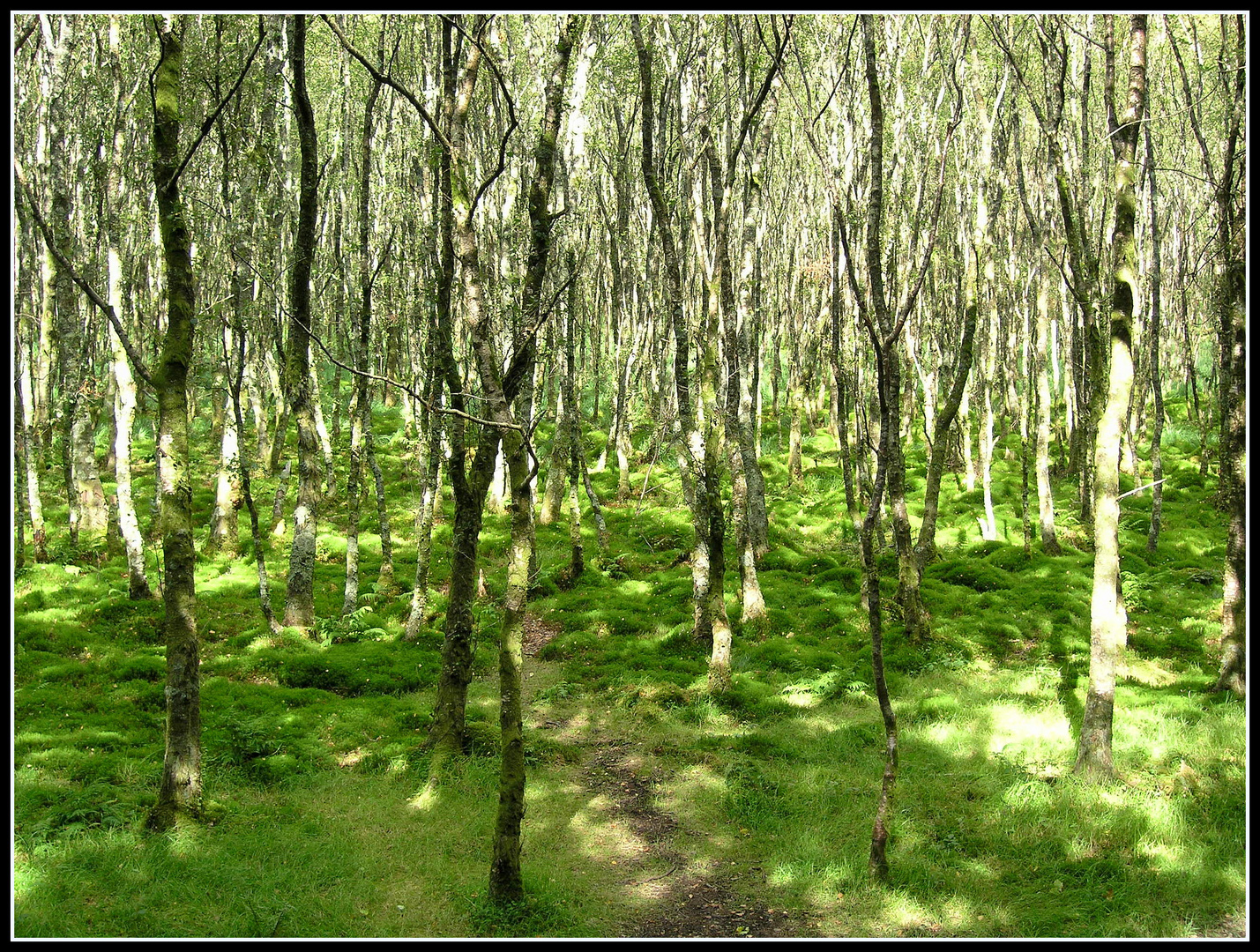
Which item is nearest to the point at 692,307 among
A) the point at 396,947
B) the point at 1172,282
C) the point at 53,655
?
the point at 53,655

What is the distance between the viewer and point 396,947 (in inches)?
242

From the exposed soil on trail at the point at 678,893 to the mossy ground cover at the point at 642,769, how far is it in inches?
1.8

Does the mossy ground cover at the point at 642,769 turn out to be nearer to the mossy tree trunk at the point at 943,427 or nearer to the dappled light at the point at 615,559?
the dappled light at the point at 615,559

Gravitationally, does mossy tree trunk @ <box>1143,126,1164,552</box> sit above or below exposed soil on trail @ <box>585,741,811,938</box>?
above

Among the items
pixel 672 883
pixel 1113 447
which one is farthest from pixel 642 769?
pixel 1113 447

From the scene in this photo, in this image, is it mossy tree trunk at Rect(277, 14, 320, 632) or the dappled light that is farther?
mossy tree trunk at Rect(277, 14, 320, 632)

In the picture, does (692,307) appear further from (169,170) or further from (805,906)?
(805,906)

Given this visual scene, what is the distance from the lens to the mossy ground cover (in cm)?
671

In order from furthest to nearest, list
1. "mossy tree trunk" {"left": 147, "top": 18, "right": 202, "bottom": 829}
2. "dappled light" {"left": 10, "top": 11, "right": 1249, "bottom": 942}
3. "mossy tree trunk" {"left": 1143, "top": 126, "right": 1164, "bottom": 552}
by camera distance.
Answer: "mossy tree trunk" {"left": 1143, "top": 126, "right": 1164, "bottom": 552}, "mossy tree trunk" {"left": 147, "top": 18, "right": 202, "bottom": 829}, "dappled light" {"left": 10, "top": 11, "right": 1249, "bottom": 942}

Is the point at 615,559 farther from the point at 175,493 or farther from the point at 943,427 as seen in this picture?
the point at 175,493

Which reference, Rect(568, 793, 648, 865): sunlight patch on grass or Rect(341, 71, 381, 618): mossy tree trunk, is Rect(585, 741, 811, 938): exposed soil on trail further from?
Rect(341, 71, 381, 618): mossy tree trunk

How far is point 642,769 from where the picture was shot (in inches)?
392

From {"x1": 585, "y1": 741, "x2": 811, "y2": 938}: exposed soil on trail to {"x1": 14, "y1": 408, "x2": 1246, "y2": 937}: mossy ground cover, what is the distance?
47 millimetres

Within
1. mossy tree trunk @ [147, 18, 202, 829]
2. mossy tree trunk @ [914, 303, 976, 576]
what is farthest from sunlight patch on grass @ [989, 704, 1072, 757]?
mossy tree trunk @ [147, 18, 202, 829]
